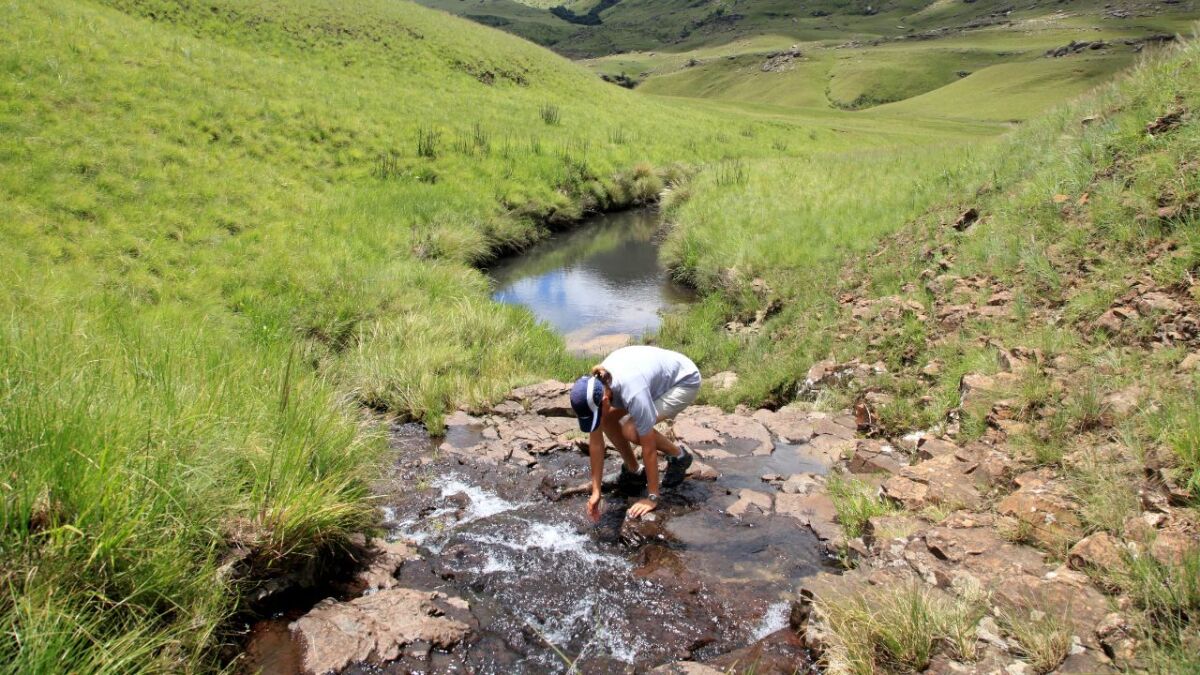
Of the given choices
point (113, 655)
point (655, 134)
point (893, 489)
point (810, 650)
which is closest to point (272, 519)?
point (113, 655)

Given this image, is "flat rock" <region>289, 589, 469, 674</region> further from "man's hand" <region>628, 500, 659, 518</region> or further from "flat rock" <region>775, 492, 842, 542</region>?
"flat rock" <region>775, 492, 842, 542</region>

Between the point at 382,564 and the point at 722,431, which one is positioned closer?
the point at 382,564

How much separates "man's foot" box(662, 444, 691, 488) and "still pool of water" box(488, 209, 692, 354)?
16.8ft

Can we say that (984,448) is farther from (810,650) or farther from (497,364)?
(497,364)

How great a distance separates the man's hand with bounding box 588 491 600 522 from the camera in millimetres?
5785

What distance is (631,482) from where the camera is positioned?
22.2ft

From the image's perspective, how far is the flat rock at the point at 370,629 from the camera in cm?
422

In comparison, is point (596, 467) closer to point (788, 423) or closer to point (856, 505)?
point (856, 505)

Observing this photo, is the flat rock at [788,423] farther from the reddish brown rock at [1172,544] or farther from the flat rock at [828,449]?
the reddish brown rock at [1172,544]

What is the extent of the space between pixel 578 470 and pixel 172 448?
3933 mm

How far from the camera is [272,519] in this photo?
443cm

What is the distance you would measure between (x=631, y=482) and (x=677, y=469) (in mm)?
481

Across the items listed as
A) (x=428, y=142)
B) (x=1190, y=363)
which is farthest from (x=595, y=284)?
(x=1190, y=363)

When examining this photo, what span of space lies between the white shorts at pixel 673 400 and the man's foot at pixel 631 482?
2.01 ft
